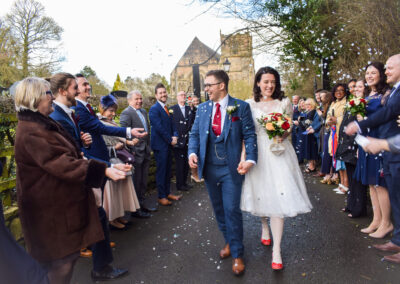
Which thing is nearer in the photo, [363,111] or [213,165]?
[213,165]

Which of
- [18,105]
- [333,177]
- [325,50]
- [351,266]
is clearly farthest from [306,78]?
[18,105]

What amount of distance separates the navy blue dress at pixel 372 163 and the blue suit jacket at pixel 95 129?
3.76 meters

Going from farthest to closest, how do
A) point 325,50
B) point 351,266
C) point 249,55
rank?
point 249,55 < point 325,50 < point 351,266

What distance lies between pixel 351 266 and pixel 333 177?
15.0ft

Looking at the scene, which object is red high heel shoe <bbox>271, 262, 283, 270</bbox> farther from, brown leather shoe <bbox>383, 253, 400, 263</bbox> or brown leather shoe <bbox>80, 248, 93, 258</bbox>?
brown leather shoe <bbox>80, 248, 93, 258</bbox>

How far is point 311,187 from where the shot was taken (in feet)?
24.7

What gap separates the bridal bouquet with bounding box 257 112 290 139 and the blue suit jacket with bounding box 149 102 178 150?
3.31 metres

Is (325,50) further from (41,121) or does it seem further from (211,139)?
(41,121)

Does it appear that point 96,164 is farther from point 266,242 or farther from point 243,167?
point 266,242

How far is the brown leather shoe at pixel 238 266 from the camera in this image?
3.45 m

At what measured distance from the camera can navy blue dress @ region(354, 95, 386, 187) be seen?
4156mm

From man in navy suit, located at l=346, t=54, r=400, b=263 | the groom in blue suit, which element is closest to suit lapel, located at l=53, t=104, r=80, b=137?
the groom in blue suit

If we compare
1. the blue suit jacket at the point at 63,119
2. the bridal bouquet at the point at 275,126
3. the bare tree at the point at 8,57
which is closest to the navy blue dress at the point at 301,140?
the bridal bouquet at the point at 275,126

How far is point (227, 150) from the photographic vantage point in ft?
11.5
